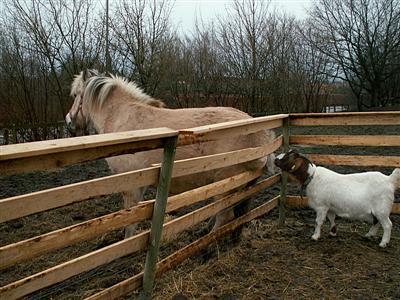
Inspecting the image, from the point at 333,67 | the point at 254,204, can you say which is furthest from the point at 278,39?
the point at 254,204

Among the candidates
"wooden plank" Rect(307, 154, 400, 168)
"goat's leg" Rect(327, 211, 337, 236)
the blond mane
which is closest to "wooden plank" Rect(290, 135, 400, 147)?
"wooden plank" Rect(307, 154, 400, 168)

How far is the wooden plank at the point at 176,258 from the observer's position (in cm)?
235

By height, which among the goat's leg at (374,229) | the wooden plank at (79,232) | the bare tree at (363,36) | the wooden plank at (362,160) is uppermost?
the bare tree at (363,36)

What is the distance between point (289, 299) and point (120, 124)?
2751 mm

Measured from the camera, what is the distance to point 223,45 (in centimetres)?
1927

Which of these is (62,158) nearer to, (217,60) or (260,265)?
(260,265)

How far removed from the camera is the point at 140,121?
448 centimetres

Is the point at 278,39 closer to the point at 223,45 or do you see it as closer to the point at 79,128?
the point at 223,45

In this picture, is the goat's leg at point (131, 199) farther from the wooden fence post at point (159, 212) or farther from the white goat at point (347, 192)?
the white goat at point (347, 192)

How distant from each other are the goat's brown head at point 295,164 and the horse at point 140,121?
207 mm

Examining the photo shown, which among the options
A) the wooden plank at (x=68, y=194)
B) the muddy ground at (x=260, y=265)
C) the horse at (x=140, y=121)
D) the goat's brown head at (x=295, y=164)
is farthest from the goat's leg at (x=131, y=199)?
the wooden plank at (x=68, y=194)

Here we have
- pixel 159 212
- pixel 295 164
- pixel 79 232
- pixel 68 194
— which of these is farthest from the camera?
pixel 295 164

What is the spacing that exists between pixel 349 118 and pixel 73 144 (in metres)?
3.68

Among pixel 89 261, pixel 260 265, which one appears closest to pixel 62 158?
pixel 89 261
